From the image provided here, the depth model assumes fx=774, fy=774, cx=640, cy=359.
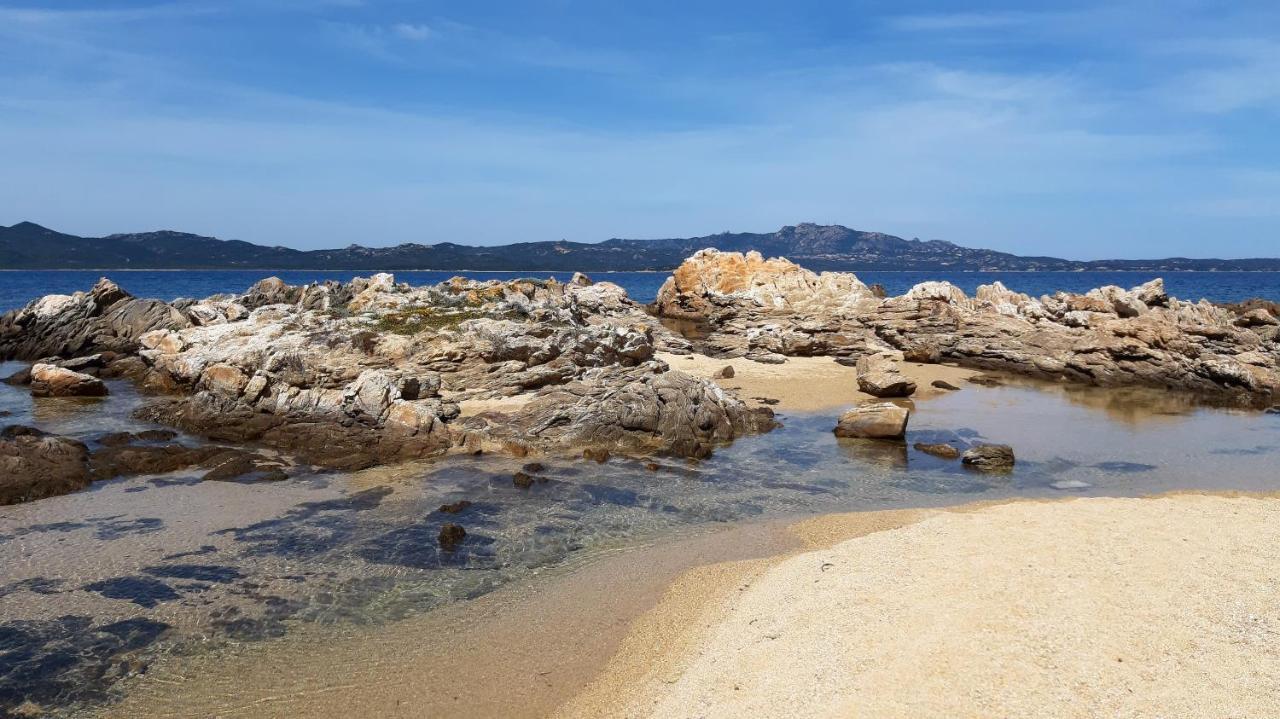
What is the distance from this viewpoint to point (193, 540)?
14438 millimetres

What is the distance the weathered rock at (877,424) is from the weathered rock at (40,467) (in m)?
20.1

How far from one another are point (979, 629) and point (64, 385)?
31.7m

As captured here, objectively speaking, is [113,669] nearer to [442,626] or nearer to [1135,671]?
[442,626]

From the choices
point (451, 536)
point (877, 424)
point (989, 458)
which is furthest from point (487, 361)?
point (989, 458)

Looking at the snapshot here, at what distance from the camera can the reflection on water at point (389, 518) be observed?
11102mm

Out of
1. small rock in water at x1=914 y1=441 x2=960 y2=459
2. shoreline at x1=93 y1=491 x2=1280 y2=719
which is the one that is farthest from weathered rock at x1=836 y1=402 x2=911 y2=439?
shoreline at x1=93 y1=491 x2=1280 y2=719

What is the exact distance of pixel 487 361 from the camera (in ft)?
92.0

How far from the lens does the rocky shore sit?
21375 millimetres

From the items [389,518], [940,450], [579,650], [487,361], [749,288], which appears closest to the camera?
[579,650]

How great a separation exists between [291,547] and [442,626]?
4.68 meters

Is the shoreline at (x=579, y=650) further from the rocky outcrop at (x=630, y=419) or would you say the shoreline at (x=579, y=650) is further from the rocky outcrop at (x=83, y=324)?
the rocky outcrop at (x=83, y=324)

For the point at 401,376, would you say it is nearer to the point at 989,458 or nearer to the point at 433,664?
the point at 433,664

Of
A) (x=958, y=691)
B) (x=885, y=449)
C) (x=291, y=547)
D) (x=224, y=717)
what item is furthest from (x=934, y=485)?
(x=224, y=717)

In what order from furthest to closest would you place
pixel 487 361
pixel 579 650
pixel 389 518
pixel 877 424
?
pixel 487 361
pixel 877 424
pixel 389 518
pixel 579 650
